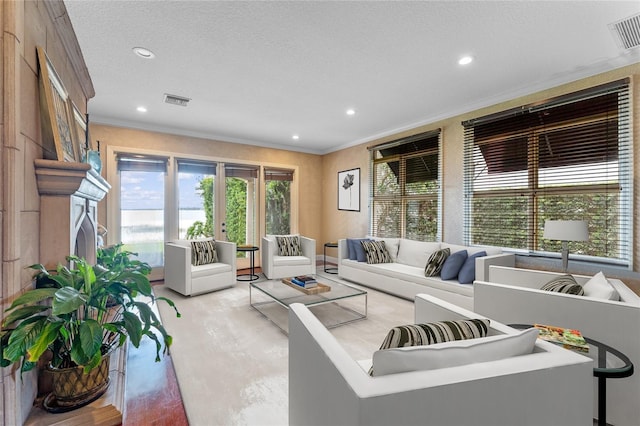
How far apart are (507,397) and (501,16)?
2.50 metres

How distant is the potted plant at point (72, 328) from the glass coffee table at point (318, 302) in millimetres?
1508

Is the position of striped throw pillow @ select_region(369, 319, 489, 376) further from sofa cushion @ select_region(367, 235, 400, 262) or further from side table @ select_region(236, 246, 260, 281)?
side table @ select_region(236, 246, 260, 281)

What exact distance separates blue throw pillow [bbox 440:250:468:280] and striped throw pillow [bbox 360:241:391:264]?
1122 mm

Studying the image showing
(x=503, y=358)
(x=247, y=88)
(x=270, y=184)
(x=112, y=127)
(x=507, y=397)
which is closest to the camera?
(x=507, y=397)

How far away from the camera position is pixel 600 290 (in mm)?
1947

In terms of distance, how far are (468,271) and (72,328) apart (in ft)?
11.8

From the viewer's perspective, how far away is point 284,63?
2.89 metres

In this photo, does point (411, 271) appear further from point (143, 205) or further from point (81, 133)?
point (143, 205)

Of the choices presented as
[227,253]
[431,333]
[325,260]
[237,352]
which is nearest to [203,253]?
[227,253]

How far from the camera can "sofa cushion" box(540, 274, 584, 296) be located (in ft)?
6.57

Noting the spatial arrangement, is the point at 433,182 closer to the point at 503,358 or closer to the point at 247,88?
the point at 247,88

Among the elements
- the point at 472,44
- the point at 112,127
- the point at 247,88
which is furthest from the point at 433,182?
the point at 112,127

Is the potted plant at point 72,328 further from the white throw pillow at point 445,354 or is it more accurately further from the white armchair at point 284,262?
the white armchair at point 284,262

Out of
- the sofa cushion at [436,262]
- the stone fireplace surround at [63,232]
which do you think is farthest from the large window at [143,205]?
the sofa cushion at [436,262]
